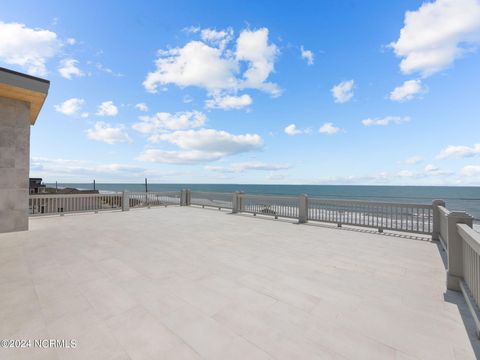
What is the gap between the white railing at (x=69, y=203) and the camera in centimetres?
863

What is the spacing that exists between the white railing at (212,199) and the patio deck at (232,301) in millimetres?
6017

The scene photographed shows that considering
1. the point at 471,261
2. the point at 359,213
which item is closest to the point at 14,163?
the point at 471,261

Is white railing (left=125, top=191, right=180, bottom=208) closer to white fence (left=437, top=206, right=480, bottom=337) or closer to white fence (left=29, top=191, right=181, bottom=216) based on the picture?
white fence (left=29, top=191, right=181, bottom=216)

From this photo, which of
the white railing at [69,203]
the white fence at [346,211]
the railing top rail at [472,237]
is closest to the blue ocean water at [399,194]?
the white fence at [346,211]

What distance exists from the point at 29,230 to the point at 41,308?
5.27 metres

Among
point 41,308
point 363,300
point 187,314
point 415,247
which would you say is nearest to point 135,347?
point 187,314

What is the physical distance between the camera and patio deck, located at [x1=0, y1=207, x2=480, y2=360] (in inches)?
72.6

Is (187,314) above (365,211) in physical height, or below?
below

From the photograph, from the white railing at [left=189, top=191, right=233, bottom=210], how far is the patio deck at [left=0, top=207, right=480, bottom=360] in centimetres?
602

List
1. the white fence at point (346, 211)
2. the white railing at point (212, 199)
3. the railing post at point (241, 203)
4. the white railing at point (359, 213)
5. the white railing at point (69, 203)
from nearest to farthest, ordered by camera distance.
Answer: the white fence at point (346, 211) < the white railing at point (359, 213) < the white railing at point (69, 203) < the railing post at point (241, 203) < the white railing at point (212, 199)

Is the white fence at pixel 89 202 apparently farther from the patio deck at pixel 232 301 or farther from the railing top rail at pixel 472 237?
the railing top rail at pixel 472 237

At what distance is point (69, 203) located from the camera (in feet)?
30.2

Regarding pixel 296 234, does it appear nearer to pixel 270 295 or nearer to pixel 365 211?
pixel 365 211

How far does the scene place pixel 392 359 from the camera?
5.64ft
